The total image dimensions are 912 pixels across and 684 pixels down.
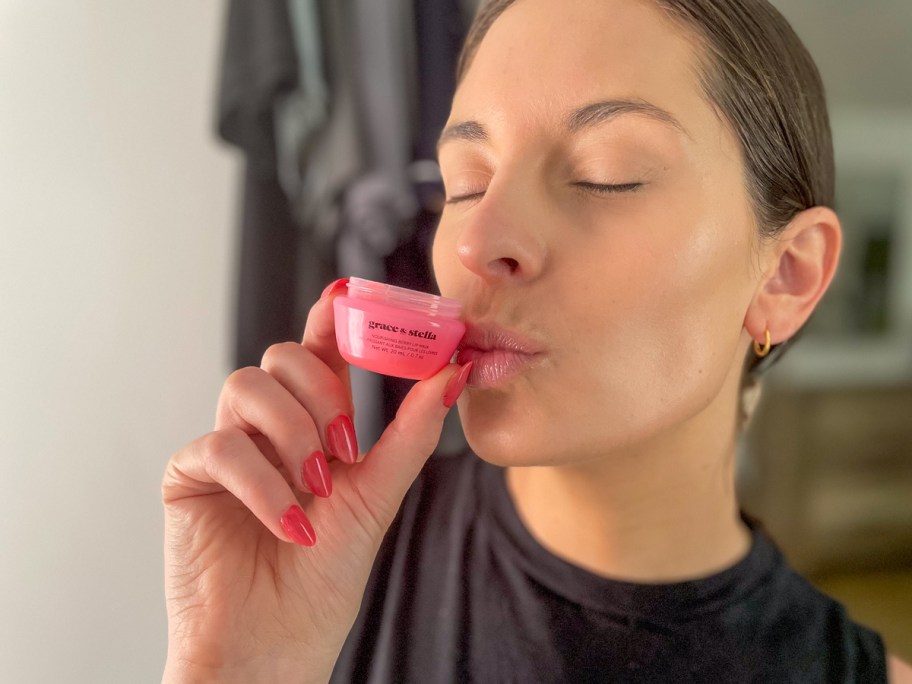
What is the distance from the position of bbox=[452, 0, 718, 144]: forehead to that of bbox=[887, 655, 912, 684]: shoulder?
0.80 meters

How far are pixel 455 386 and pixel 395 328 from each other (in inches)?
4.3

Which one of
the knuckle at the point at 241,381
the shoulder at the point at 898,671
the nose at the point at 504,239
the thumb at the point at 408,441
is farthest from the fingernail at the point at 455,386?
the shoulder at the point at 898,671

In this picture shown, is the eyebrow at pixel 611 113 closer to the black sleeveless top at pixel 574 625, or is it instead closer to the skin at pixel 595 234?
the skin at pixel 595 234

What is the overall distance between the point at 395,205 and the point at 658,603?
75 centimetres

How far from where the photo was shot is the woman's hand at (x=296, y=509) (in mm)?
718

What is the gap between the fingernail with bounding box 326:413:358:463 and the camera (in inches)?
28.7

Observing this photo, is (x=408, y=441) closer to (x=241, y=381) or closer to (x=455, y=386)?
(x=455, y=386)

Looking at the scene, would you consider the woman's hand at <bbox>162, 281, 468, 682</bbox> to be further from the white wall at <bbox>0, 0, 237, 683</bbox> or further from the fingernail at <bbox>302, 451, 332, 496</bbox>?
the white wall at <bbox>0, 0, 237, 683</bbox>

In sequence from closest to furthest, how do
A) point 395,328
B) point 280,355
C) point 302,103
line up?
1. point 395,328
2. point 280,355
3. point 302,103

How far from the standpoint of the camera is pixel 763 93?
0.86 metres

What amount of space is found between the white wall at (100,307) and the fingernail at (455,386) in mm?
454

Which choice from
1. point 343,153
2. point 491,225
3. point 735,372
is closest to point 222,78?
point 343,153

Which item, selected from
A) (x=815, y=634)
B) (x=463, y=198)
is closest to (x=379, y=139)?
(x=463, y=198)

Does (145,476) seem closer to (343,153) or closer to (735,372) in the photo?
Answer: (343,153)
